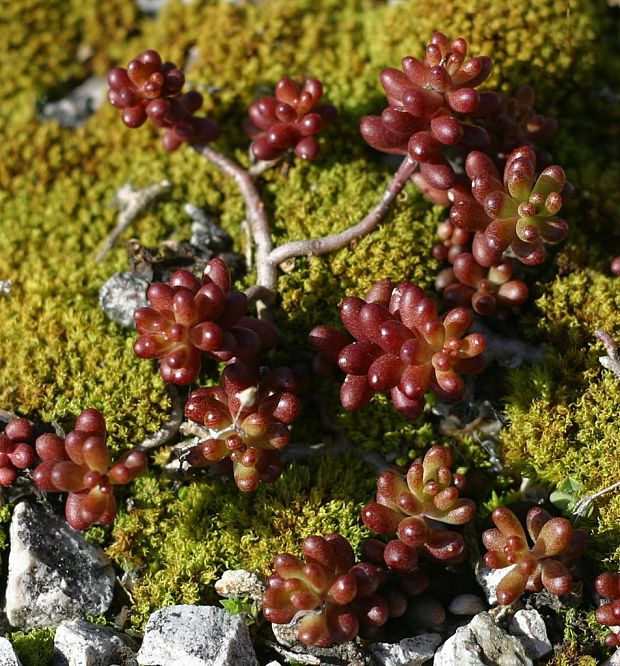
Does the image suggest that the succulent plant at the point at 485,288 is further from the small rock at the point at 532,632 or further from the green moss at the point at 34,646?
the green moss at the point at 34,646

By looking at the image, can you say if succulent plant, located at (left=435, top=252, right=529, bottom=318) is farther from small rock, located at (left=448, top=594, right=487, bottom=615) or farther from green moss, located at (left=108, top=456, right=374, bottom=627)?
small rock, located at (left=448, top=594, right=487, bottom=615)

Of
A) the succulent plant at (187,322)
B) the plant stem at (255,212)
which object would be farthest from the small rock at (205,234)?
the succulent plant at (187,322)

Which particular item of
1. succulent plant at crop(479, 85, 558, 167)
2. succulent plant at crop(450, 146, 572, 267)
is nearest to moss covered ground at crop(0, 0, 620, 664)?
succulent plant at crop(479, 85, 558, 167)

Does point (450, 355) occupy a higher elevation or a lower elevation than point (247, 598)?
higher

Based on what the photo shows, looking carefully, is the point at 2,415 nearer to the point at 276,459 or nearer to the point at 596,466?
the point at 276,459

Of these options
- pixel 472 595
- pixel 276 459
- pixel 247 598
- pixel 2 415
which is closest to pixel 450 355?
pixel 276 459

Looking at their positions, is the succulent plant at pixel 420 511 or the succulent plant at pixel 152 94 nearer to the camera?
the succulent plant at pixel 420 511

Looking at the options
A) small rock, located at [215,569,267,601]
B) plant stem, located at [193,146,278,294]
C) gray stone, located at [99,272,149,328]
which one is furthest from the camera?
plant stem, located at [193,146,278,294]
